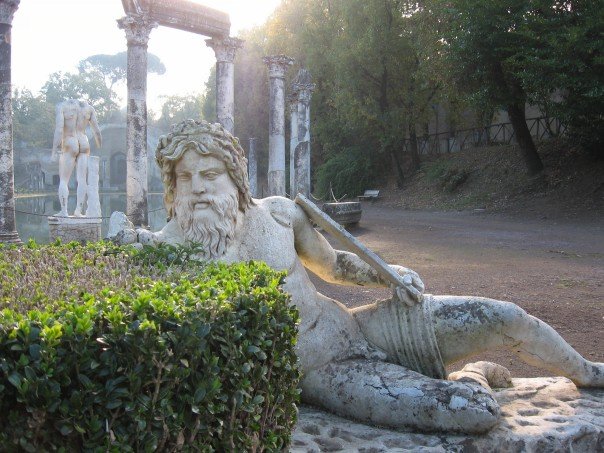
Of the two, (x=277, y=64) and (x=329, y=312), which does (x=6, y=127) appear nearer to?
(x=277, y=64)

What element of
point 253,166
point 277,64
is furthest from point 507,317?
point 253,166

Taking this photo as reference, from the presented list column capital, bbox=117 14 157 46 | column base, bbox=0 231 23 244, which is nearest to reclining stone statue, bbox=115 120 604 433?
column base, bbox=0 231 23 244

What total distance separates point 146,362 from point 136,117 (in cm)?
1410

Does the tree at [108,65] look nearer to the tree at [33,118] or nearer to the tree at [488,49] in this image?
the tree at [33,118]

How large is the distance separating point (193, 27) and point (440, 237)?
343 inches

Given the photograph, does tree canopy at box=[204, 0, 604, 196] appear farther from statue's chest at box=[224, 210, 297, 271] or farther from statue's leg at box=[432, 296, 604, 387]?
statue's chest at box=[224, 210, 297, 271]

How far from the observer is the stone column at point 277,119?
19906 mm

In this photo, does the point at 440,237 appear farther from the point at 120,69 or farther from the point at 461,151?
the point at 120,69

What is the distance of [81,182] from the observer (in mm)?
13609

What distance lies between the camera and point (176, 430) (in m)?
1.78

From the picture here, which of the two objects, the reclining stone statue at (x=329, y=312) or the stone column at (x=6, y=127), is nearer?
the reclining stone statue at (x=329, y=312)

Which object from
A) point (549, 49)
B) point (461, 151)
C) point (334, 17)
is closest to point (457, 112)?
point (461, 151)

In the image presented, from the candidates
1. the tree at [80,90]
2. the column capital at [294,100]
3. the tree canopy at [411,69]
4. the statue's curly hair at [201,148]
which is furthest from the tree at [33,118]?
the statue's curly hair at [201,148]

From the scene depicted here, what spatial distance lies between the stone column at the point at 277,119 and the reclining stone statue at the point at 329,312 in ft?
55.0
